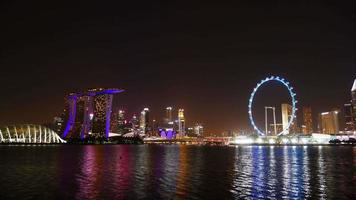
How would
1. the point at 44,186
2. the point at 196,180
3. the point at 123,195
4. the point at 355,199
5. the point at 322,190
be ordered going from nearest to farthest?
the point at 355,199
the point at 123,195
the point at 322,190
the point at 44,186
the point at 196,180

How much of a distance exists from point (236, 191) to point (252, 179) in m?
9.10

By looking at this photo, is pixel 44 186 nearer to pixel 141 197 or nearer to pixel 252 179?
pixel 141 197

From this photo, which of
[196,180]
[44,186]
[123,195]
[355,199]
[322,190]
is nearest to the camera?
[355,199]

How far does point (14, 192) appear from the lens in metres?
32.8

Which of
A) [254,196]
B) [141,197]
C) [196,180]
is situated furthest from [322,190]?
[141,197]

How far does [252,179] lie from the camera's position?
42.0 m

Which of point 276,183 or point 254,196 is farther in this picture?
point 276,183

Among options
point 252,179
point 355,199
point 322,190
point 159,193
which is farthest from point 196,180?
point 355,199

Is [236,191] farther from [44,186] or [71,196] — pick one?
[44,186]

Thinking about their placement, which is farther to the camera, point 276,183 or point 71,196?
point 276,183

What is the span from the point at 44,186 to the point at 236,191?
1709 centimetres

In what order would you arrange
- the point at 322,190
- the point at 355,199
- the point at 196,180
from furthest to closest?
1. the point at 196,180
2. the point at 322,190
3. the point at 355,199

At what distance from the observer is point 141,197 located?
30594 mm

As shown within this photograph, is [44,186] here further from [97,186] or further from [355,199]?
[355,199]
